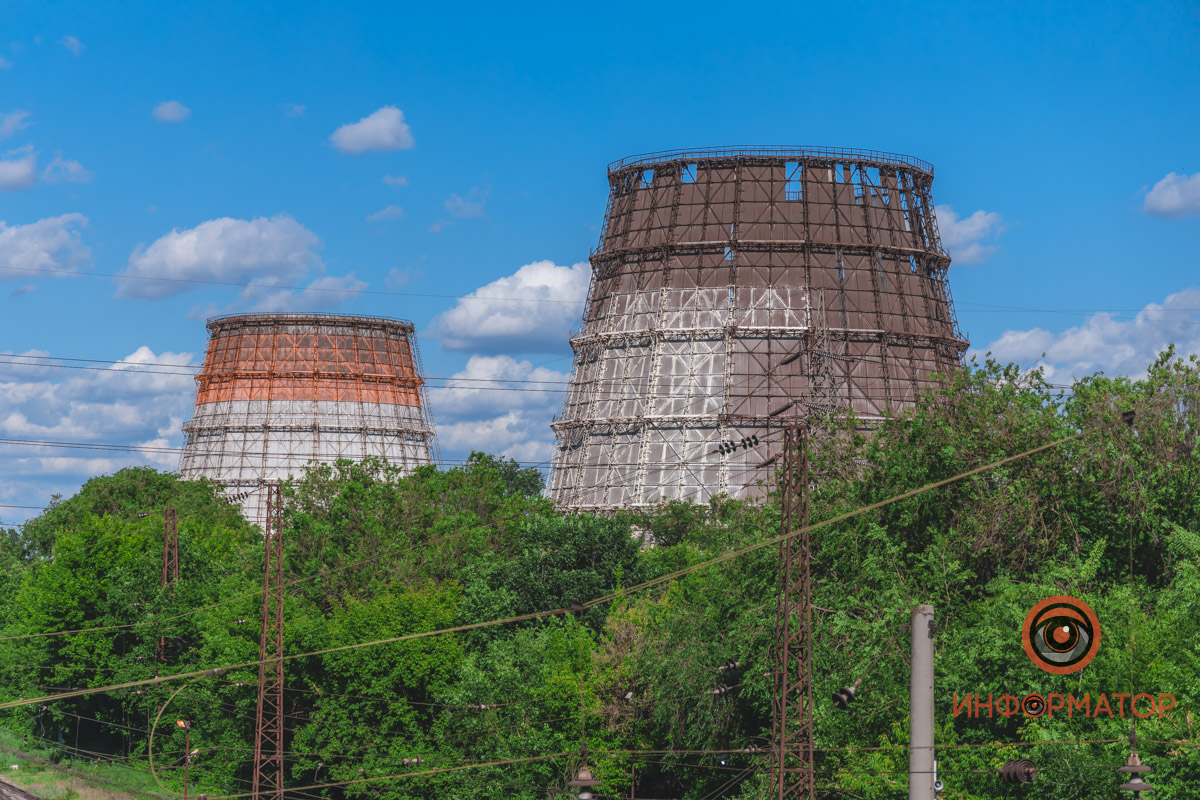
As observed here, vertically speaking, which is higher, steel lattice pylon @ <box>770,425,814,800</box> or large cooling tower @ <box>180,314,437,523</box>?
large cooling tower @ <box>180,314,437,523</box>

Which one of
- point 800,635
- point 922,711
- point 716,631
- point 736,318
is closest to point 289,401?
point 736,318

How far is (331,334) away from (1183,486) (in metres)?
89.3

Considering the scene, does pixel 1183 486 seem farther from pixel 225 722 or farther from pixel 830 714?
pixel 225 722

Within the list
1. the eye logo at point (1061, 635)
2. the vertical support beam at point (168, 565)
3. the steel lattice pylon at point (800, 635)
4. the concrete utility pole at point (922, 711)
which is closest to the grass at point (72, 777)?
the vertical support beam at point (168, 565)

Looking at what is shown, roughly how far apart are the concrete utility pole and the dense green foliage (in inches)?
475

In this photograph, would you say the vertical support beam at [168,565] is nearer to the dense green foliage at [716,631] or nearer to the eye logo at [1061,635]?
the dense green foliage at [716,631]

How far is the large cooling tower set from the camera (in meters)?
115

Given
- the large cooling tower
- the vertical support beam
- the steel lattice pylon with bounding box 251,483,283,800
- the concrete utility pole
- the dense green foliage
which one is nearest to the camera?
the concrete utility pole

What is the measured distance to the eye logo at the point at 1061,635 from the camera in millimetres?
27766

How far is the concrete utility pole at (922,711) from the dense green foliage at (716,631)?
39.6 ft

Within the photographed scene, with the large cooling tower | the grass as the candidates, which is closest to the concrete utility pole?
the grass

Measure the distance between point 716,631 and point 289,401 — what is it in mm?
79954

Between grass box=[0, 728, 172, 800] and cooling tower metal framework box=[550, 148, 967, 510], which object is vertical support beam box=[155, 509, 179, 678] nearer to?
grass box=[0, 728, 172, 800]

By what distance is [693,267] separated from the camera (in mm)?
85750
